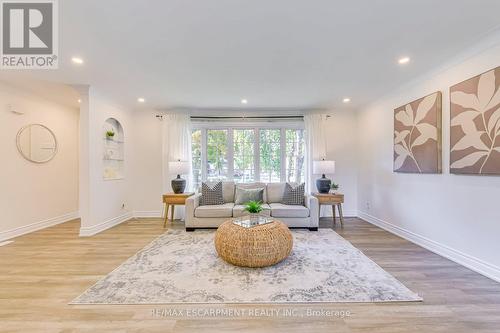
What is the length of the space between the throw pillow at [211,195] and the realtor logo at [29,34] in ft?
9.26

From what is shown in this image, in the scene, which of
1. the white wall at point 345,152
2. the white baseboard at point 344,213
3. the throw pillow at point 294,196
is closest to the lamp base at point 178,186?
the throw pillow at point 294,196

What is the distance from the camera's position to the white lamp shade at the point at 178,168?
186 inches

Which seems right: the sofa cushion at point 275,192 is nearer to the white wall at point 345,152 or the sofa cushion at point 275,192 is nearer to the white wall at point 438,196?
the white wall at point 345,152

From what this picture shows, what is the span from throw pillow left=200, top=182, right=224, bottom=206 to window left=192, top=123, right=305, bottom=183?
0.90 meters

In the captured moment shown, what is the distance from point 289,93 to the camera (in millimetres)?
4188

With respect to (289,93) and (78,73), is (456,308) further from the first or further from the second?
(78,73)

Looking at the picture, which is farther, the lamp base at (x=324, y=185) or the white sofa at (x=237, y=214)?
the lamp base at (x=324, y=185)

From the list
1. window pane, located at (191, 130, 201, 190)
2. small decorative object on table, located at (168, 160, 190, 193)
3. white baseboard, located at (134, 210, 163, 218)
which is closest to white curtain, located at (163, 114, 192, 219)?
window pane, located at (191, 130, 201, 190)

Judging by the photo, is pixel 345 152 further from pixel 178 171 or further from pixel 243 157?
pixel 178 171

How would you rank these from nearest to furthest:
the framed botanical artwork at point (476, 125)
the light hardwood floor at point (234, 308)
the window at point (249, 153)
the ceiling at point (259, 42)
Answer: the light hardwood floor at point (234, 308)
the ceiling at point (259, 42)
the framed botanical artwork at point (476, 125)
the window at point (249, 153)

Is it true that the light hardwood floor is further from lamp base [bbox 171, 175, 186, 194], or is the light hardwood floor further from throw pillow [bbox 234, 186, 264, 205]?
throw pillow [bbox 234, 186, 264, 205]

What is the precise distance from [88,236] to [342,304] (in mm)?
3929

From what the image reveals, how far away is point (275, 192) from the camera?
4.77m

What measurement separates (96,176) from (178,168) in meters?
1.40
